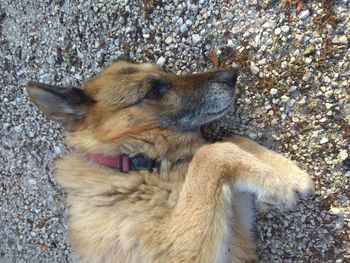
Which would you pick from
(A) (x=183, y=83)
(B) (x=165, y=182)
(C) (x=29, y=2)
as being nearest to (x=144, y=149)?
(B) (x=165, y=182)

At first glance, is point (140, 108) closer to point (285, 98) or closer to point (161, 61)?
point (161, 61)

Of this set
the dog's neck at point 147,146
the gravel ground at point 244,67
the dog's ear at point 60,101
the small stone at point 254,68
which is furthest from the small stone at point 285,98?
the dog's ear at point 60,101

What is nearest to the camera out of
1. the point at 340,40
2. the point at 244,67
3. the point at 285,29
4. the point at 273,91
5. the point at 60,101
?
the point at 60,101

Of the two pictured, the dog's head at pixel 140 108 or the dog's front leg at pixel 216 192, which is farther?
the dog's head at pixel 140 108

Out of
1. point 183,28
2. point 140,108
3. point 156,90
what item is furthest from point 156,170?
point 183,28

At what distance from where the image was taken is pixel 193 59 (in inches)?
194

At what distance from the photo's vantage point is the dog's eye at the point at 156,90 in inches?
161

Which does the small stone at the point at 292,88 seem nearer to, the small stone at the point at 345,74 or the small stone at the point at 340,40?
the small stone at the point at 345,74

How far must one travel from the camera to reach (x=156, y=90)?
4125 millimetres

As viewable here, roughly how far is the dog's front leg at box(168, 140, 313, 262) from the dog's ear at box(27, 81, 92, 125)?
1160mm

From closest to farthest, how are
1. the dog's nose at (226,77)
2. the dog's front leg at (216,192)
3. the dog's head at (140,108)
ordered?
1. the dog's front leg at (216,192)
2. the dog's head at (140,108)
3. the dog's nose at (226,77)

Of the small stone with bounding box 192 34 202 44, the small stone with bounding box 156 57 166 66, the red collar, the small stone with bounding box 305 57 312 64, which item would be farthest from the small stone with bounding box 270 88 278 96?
the red collar

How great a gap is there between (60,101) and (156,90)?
0.86 meters

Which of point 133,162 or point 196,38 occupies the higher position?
point 196,38
